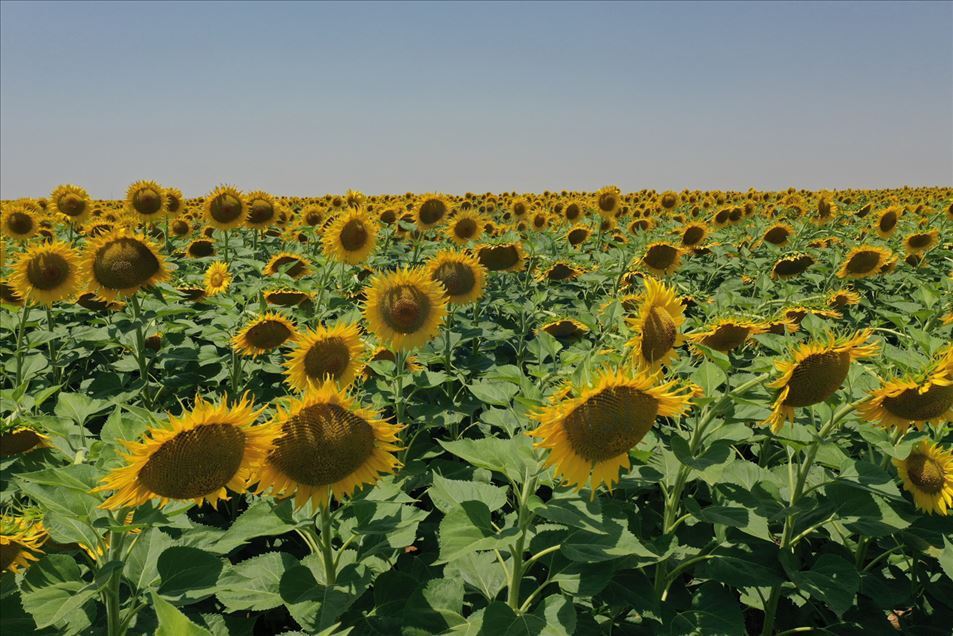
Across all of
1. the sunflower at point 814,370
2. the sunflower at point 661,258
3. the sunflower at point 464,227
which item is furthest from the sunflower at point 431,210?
the sunflower at point 814,370

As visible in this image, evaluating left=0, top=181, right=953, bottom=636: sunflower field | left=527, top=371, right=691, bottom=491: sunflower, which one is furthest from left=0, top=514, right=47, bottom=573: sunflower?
left=527, top=371, right=691, bottom=491: sunflower

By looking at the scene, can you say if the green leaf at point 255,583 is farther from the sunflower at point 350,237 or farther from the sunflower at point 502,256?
the sunflower at point 502,256

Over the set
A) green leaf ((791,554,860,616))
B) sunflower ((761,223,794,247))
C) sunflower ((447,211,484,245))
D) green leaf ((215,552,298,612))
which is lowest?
green leaf ((215,552,298,612))

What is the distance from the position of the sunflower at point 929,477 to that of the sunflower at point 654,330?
3.97 ft

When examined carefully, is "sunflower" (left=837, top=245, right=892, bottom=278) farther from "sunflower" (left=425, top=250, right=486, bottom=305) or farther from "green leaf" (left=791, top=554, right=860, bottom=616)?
"green leaf" (left=791, top=554, right=860, bottom=616)

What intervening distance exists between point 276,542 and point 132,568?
1.23 metres

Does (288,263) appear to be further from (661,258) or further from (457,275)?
(661,258)

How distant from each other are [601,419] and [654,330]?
80 centimetres

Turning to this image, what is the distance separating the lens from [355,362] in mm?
3189

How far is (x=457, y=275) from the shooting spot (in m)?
4.60

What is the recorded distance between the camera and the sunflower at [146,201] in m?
7.83

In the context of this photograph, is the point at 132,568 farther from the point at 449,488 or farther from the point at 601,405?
the point at 601,405

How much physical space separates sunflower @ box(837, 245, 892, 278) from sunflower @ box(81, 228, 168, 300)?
7305 millimetres

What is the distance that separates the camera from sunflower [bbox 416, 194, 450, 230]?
23.4ft
